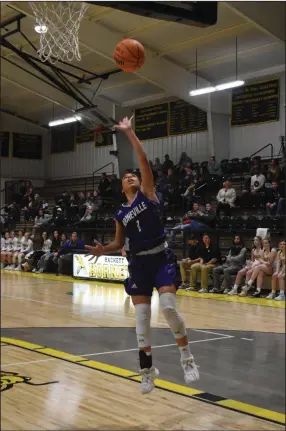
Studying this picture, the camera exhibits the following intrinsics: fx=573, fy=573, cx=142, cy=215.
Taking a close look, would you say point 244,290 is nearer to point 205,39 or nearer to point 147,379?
point 205,39

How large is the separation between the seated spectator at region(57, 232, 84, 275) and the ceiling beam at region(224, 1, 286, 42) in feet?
18.0

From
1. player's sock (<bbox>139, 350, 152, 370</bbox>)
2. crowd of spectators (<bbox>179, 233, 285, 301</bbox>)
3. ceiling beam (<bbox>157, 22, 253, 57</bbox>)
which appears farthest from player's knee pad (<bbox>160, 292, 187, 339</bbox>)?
ceiling beam (<bbox>157, 22, 253, 57</bbox>)

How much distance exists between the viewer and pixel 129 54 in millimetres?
3516

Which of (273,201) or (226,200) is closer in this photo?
A: (226,200)

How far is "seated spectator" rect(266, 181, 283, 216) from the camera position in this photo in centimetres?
1189

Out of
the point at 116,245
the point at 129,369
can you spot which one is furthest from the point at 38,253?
the point at 116,245

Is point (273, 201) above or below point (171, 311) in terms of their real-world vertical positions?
above

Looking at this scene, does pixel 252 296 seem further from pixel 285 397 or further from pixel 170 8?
pixel 170 8

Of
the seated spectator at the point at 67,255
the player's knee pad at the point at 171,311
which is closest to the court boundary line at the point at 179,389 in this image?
the player's knee pad at the point at 171,311

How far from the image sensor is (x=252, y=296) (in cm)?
1128

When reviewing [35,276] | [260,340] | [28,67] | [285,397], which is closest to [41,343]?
[260,340]

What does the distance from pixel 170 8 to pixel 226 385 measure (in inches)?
133

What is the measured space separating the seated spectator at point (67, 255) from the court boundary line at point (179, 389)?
4933mm

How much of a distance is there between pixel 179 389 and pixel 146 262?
1987 mm
